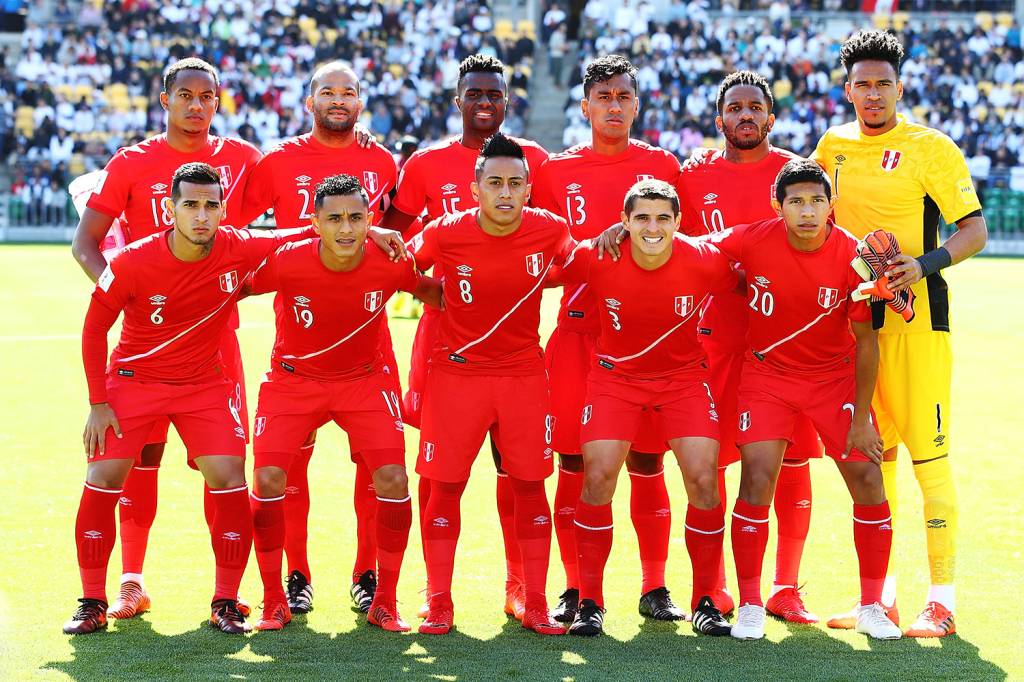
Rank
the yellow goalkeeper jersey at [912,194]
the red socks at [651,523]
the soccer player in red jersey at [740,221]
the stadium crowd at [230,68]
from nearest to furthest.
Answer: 1. the yellow goalkeeper jersey at [912,194]
2. the red socks at [651,523]
3. the soccer player in red jersey at [740,221]
4. the stadium crowd at [230,68]

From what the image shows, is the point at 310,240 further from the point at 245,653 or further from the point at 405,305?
the point at 405,305

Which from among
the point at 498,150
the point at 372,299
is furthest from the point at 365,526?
the point at 498,150

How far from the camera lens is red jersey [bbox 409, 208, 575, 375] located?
606 centimetres

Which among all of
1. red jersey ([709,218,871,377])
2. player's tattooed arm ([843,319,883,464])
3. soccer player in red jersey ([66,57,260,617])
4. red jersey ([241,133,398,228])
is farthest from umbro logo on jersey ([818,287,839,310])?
soccer player in red jersey ([66,57,260,617])

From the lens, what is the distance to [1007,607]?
6.20m

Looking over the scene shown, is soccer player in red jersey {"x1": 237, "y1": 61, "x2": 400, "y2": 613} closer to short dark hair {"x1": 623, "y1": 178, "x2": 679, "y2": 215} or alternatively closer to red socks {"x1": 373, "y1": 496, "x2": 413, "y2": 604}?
red socks {"x1": 373, "y1": 496, "x2": 413, "y2": 604}

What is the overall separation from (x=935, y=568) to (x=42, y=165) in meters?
26.8

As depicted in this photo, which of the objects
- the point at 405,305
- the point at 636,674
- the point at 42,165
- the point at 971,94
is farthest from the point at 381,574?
the point at 971,94

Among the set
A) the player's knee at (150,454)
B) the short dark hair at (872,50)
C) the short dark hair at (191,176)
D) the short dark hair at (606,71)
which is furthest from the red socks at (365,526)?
the short dark hair at (872,50)

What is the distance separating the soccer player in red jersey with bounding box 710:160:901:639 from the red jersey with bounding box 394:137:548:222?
1.45 meters

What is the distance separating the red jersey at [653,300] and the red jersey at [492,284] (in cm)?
17

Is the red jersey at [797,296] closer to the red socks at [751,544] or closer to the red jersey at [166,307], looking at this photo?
the red socks at [751,544]

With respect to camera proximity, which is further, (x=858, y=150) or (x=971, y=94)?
(x=971, y=94)

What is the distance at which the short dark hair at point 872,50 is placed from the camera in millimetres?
6211
